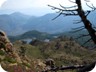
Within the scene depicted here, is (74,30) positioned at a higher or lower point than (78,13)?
lower

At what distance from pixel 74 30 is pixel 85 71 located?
3.26ft

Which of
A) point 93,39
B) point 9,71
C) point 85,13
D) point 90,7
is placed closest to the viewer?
point 93,39

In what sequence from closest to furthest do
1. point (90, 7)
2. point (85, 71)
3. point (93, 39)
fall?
point (85, 71) → point (93, 39) → point (90, 7)

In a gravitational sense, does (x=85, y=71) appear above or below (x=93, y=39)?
below

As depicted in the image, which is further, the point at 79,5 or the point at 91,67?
the point at 79,5

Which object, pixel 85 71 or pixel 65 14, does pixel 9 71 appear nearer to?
pixel 65 14

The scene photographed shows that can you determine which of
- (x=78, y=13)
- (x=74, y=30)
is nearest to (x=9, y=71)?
(x=74, y=30)

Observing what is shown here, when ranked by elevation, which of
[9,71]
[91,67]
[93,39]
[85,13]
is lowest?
[9,71]

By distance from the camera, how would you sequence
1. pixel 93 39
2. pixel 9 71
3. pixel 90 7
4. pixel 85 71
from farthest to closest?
pixel 9 71
pixel 90 7
pixel 93 39
pixel 85 71

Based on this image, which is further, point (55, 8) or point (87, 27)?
point (55, 8)

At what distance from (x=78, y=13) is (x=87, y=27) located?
0.82 ft

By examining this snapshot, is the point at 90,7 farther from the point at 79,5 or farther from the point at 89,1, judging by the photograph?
the point at 79,5

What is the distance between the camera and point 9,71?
614cm

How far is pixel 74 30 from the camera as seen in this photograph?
452 centimetres
